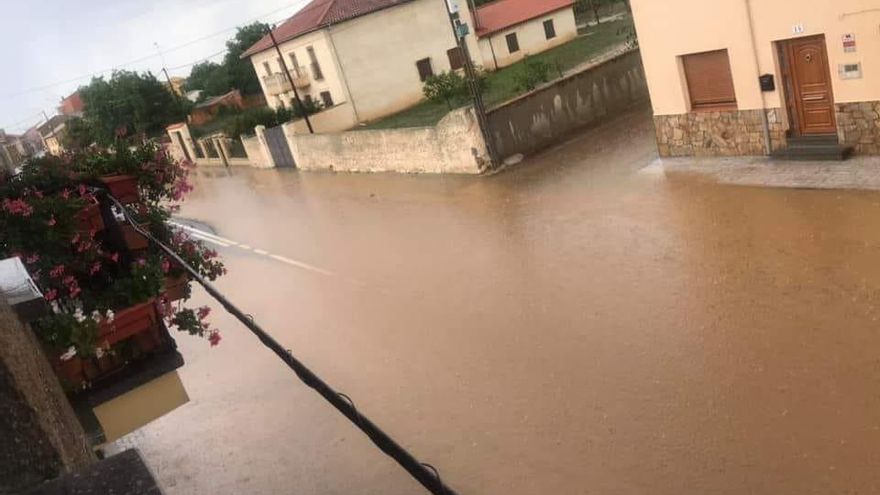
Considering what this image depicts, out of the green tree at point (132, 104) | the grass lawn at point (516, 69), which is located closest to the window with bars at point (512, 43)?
the grass lawn at point (516, 69)

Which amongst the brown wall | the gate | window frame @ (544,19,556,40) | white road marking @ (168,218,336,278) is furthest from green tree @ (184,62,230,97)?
the brown wall

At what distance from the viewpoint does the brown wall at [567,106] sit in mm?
19156

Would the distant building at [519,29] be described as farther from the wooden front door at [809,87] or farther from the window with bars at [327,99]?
the wooden front door at [809,87]

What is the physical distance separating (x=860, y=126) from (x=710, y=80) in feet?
9.52

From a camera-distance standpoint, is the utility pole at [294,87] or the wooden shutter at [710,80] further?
the utility pole at [294,87]

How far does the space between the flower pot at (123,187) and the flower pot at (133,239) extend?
275mm

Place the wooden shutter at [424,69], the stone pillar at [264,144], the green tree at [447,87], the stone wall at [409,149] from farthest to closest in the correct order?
the wooden shutter at [424,69], the stone pillar at [264,144], the green tree at [447,87], the stone wall at [409,149]

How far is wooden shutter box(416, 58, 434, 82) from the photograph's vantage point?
3600 centimetres

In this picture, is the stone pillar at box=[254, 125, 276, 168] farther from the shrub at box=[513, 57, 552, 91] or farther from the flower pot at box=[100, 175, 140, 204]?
the flower pot at box=[100, 175, 140, 204]

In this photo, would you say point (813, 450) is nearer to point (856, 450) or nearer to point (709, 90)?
point (856, 450)

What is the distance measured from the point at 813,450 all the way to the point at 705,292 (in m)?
3.28

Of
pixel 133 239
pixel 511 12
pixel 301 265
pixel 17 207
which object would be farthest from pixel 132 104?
pixel 17 207

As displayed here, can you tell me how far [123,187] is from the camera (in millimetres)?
5586

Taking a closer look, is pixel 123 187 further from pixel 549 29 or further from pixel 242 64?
pixel 242 64
